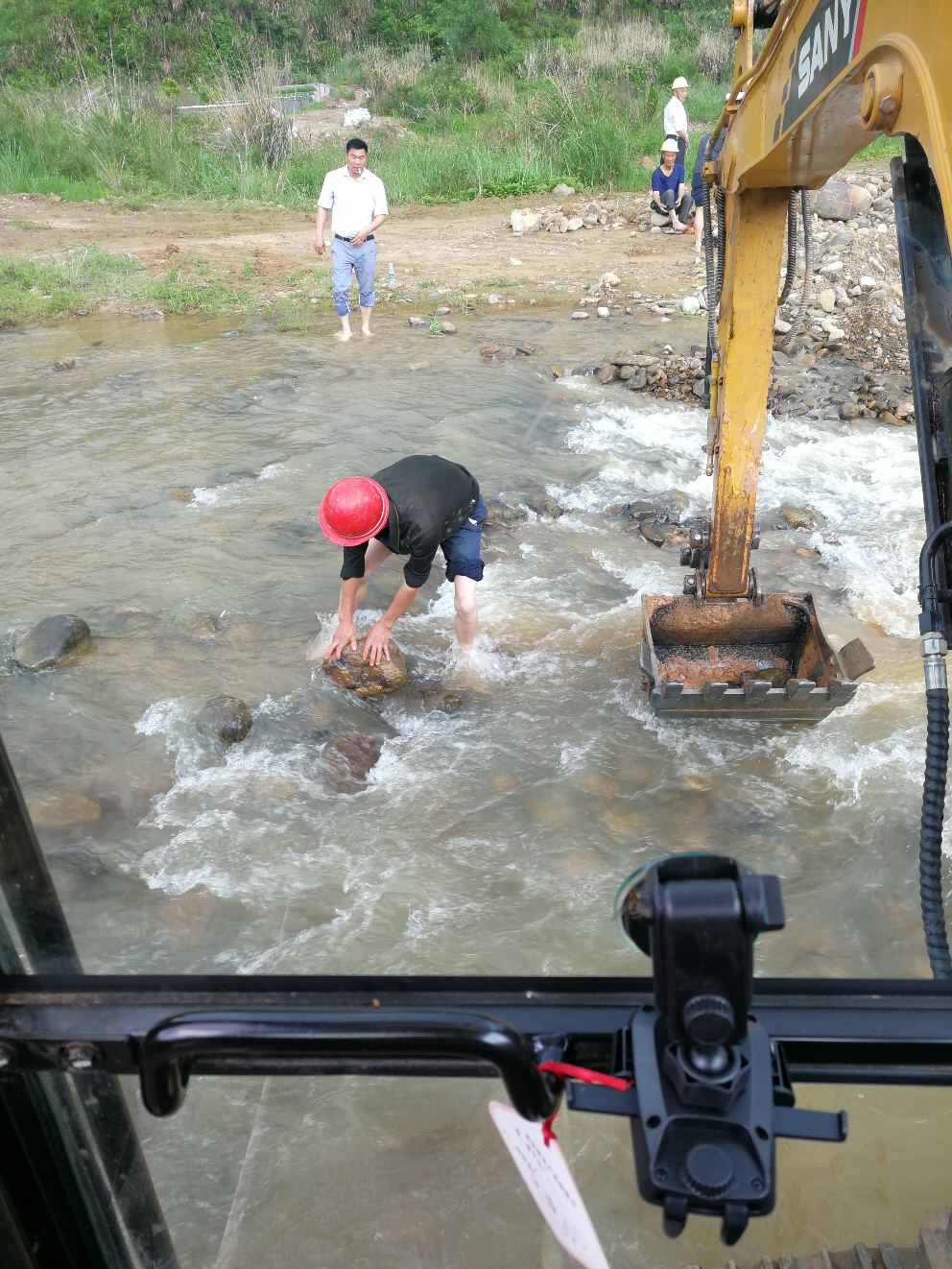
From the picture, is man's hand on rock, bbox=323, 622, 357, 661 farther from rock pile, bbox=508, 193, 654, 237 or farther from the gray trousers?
rock pile, bbox=508, 193, 654, 237

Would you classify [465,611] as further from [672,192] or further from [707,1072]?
[672,192]

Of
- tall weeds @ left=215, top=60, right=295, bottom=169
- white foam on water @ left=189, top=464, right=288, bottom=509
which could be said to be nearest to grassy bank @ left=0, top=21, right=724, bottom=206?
tall weeds @ left=215, top=60, right=295, bottom=169

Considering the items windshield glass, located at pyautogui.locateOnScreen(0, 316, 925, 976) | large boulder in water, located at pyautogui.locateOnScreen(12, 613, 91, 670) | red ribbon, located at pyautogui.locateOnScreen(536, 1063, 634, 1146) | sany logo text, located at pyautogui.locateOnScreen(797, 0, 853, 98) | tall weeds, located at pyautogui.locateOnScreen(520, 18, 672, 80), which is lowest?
windshield glass, located at pyautogui.locateOnScreen(0, 316, 925, 976)

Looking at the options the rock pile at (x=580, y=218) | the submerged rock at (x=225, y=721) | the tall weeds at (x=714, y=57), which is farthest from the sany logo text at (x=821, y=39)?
the tall weeds at (x=714, y=57)

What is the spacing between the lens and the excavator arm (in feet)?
5.64

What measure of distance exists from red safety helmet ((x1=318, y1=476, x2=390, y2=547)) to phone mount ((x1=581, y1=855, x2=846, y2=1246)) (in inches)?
111

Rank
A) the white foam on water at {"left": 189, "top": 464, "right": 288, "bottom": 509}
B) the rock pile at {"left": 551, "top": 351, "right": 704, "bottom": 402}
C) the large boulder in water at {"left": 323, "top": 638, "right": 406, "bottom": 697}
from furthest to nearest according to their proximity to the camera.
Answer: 1. the rock pile at {"left": 551, "top": 351, "right": 704, "bottom": 402}
2. the white foam on water at {"left": 189, "top": 464, "right": 288, "bottom": 509}
3. the large boulder in water at {"left": 323, "top": 638, "right": 406, "bottom": 697}

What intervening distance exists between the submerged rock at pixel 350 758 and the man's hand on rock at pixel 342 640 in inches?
15.9

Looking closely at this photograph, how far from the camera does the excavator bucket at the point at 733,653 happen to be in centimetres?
373

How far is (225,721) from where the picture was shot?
13.5 feet

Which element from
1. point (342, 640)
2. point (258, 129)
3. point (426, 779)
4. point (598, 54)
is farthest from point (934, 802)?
point (598, 54)

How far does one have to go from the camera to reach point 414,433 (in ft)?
23.6

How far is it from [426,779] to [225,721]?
92 cm

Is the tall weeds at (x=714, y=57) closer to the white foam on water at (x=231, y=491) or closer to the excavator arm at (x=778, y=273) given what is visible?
the white foam on water at (x=231, y=491)
